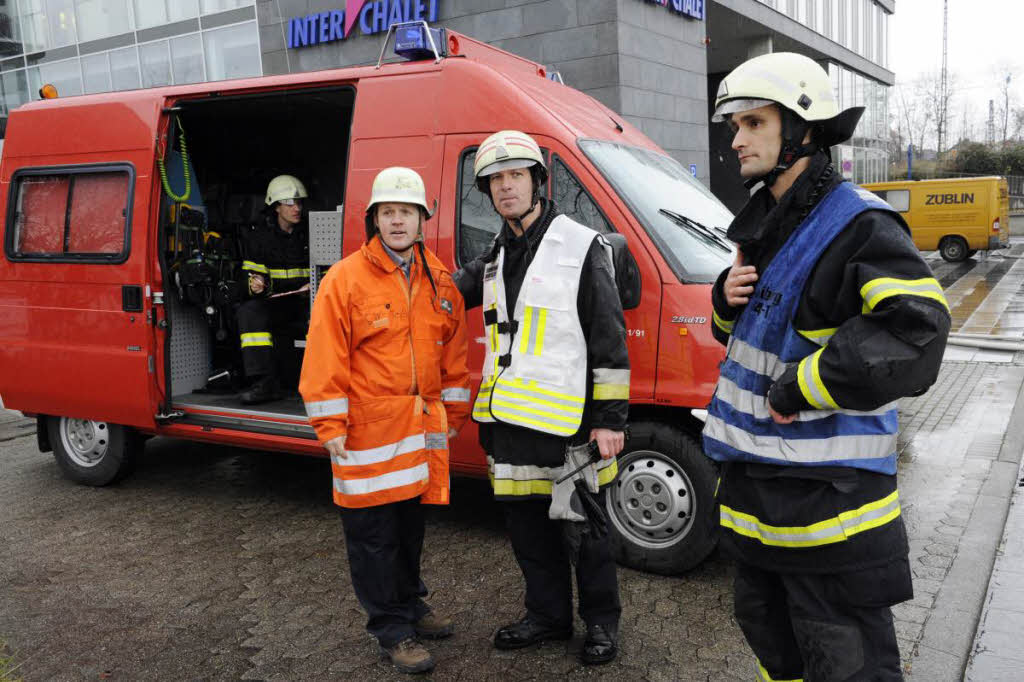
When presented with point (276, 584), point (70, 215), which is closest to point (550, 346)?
point (276, 584)

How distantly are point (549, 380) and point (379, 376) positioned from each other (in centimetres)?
69

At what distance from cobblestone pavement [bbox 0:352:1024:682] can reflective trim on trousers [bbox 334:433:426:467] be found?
0.88 meters

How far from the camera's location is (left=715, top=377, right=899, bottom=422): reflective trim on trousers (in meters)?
2.06

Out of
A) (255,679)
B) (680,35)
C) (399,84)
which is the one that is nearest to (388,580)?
(255,679)

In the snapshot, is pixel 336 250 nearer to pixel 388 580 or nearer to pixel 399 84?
pixel 399 84

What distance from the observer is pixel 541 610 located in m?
3.49

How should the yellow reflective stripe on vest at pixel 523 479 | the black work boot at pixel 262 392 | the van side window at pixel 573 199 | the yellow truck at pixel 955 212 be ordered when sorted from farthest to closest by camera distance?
the yellow truck at pixel 955 212, the black work boot at pixel 262 392, the van side window at pixel 573 199, the yellow reflective stripe on vest at pixel 523 479

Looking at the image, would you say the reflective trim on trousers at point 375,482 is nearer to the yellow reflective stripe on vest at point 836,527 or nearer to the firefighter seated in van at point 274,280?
the yellow reflective stripe on vest at point 836,527

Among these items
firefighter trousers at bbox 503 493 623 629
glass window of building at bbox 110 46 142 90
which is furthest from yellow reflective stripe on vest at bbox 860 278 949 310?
glass window of building at bbox 110 46 142 90

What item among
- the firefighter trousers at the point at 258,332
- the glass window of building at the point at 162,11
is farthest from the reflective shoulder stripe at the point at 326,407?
the glass window of building at the point at 162,11

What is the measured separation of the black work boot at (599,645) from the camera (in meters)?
3.36

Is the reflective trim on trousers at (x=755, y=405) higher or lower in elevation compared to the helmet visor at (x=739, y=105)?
lower

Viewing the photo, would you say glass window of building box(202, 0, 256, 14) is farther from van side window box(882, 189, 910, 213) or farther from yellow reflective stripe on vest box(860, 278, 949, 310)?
yellow reflective stripe on vest box(860, 278, 949, 310)

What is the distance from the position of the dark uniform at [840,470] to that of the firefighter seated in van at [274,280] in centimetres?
455
